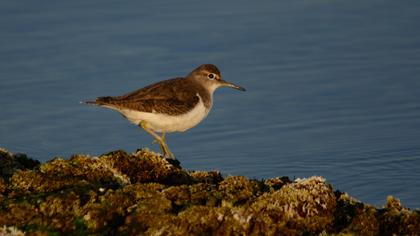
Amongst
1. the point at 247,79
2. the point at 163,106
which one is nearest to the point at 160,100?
the point at 163,106

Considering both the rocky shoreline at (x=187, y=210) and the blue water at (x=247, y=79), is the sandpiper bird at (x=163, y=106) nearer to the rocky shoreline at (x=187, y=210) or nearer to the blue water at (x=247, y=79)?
the blue water at (x=247, y=79)

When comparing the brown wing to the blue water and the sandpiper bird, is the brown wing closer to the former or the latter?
the sandpiper bird

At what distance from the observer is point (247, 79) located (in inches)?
622

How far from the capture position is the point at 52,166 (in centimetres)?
845

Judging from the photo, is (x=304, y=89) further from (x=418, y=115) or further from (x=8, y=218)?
(x=8, y=218)

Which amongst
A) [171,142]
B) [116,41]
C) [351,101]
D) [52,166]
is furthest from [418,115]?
[52,166]

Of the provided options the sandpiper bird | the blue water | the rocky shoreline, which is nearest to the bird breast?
the sandpiper bird

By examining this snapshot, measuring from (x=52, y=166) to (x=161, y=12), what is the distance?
10505 millimetres

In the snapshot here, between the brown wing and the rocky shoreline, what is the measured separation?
12.2 feet

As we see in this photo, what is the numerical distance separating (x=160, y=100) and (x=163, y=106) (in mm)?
111

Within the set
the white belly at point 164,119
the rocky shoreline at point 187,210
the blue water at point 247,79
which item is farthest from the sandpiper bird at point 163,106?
the rocky shoreline at point 187,210

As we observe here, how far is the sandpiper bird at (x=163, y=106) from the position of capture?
11797mm

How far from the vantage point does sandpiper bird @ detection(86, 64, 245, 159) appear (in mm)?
11797

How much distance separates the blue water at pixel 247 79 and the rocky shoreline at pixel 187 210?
4.47 metres
